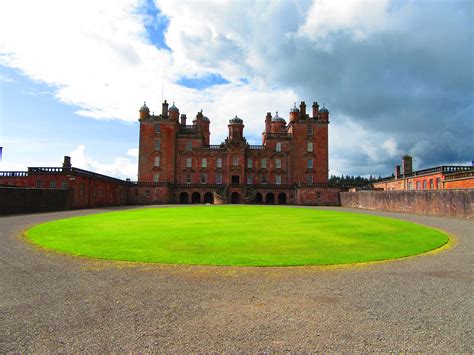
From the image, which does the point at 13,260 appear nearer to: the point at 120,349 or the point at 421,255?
the point at 120,349

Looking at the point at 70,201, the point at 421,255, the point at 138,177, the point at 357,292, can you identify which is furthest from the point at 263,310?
the point at 138,177

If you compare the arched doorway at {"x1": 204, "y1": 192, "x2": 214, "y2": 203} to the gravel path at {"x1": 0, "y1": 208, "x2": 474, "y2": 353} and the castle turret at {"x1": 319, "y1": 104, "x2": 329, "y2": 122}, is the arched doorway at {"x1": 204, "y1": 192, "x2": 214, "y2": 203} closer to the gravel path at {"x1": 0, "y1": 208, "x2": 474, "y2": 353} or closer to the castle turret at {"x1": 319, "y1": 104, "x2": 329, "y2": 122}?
the castle turret at {"x1": 319, "y1": 104, "x2": 329, "y2": 122}

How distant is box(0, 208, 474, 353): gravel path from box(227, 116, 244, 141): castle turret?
56.5m

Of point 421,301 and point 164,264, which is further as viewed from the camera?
point 164,264

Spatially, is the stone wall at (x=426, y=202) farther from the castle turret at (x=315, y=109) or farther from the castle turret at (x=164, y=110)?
the castle turret at (x=164, y=110)

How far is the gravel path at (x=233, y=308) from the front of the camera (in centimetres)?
451

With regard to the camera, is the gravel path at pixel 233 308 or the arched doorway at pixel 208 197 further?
the arched doorway at pixel 208 197

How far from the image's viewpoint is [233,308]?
571cm

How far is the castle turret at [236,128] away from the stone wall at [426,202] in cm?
2869

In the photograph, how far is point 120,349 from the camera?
430 cm

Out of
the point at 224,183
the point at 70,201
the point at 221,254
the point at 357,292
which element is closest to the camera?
the point at 357,292

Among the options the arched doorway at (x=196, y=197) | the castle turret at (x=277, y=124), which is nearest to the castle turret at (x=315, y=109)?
the castle turret at (x=277, y=124)

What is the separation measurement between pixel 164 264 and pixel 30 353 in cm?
473

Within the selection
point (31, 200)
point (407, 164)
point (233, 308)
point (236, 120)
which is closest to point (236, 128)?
point (236, 120)
